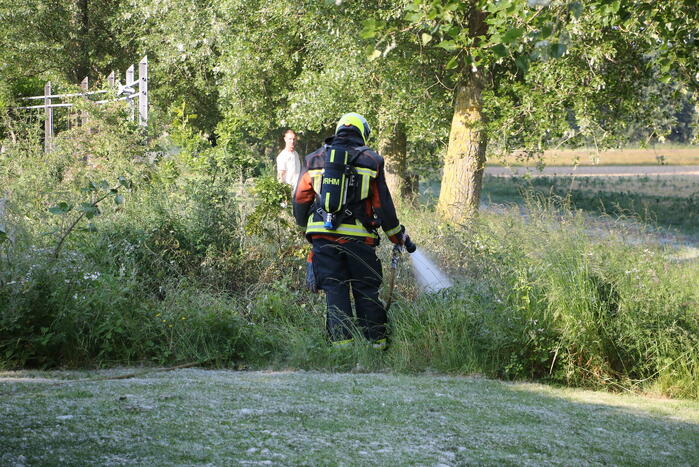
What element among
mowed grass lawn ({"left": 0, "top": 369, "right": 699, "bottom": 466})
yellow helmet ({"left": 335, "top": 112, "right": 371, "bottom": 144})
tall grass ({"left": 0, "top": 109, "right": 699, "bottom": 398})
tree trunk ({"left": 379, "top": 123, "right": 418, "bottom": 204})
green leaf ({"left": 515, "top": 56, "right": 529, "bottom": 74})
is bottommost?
mowed grass lawn ({"left": 0, "top": 369, "right": 699, "bottom": 466})

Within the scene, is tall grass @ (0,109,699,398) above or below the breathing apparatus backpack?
below

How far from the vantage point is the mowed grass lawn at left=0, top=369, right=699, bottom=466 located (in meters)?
3.61

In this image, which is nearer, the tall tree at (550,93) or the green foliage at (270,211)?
the green foliage at (270,211)

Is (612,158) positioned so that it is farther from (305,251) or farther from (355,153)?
(355,153)

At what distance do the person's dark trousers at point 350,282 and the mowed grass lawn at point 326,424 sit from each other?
5.08 feet

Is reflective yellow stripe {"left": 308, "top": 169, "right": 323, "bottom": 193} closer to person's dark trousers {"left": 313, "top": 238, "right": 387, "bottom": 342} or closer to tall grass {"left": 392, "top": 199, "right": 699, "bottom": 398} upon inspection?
person's dark trousers {"left": 313, "top": 238, "right": 387, "bottom": 342}

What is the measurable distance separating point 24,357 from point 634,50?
10.6 meters

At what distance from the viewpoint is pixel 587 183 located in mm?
33906

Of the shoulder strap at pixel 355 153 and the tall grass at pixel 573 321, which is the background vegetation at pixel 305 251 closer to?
the tall grass at pixel 573 321

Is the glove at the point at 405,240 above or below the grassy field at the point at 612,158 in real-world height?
below

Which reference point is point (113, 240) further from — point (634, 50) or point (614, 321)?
point (634, 50)

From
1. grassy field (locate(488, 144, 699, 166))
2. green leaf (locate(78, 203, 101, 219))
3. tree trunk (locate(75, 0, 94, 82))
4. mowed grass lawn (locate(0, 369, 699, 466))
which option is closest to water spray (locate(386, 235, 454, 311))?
mowed grass lawn (locate(0, 369, 699, 466))

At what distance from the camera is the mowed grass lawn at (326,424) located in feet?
11.9

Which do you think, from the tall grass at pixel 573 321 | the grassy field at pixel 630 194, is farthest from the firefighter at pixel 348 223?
the grassy field at pixel 630 194
